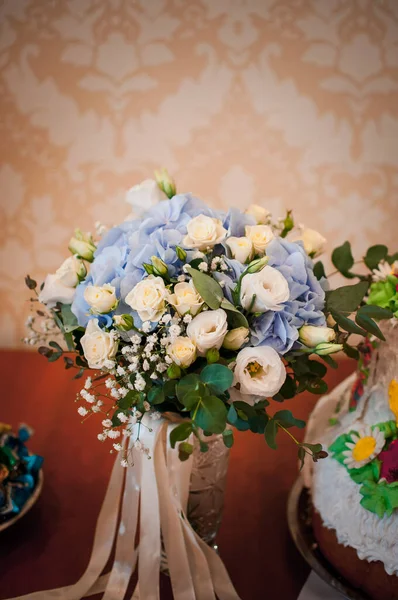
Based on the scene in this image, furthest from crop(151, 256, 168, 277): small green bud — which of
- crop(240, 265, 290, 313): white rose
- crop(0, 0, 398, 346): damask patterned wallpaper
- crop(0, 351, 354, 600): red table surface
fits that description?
crop(0, 0, 398, 346): damask patterned wallpaper

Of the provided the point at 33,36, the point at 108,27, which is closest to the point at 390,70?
the point at 108,27

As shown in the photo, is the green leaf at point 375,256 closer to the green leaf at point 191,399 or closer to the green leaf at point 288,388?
the green leaf at point 288,388

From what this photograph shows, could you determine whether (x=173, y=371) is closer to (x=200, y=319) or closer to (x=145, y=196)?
(x=200, y=319)

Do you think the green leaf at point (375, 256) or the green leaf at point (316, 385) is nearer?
the green leaf at point (316, 385)

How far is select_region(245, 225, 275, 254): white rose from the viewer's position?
712 millimetres

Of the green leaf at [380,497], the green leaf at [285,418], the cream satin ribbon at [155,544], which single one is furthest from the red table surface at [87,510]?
the green leaf at [285,418]

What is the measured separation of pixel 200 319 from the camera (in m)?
0.64

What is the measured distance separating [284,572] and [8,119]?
Answer: 4.42ft

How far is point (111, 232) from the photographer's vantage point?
0.77 meters

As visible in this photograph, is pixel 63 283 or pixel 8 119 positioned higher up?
pixel 8 119

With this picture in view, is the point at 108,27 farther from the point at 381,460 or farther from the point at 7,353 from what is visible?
the point at 381,460

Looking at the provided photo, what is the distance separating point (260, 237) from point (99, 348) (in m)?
0.26

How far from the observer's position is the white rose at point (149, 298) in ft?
2.09

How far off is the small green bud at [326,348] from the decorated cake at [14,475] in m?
0.55
